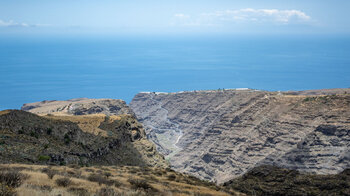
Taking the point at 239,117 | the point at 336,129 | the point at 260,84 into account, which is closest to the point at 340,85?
the point at 260,84

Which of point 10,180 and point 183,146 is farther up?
point 10,180

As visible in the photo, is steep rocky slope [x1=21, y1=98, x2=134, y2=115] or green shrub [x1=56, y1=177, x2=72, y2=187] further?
steep rocky slope [x1=21, y1=98, x2=134, y2=115]

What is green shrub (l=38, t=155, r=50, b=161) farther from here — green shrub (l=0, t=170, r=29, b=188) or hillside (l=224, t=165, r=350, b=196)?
green shrub (l=0, t=170, r=29, b=188)

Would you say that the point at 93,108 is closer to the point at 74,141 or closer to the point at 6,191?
the point at 74,141

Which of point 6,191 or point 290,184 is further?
point 290,184

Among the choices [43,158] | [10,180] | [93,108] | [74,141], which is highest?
[10,180]

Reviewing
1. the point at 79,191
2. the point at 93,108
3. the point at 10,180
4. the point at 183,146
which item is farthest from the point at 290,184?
the point at 183,146

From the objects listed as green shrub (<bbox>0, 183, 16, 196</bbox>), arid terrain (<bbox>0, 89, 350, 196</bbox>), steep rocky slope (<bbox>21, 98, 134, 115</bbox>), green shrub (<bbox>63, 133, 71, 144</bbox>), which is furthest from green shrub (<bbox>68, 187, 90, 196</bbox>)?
steep rocky slope (<bbox>21, 98, 134, 115</bbox>)
